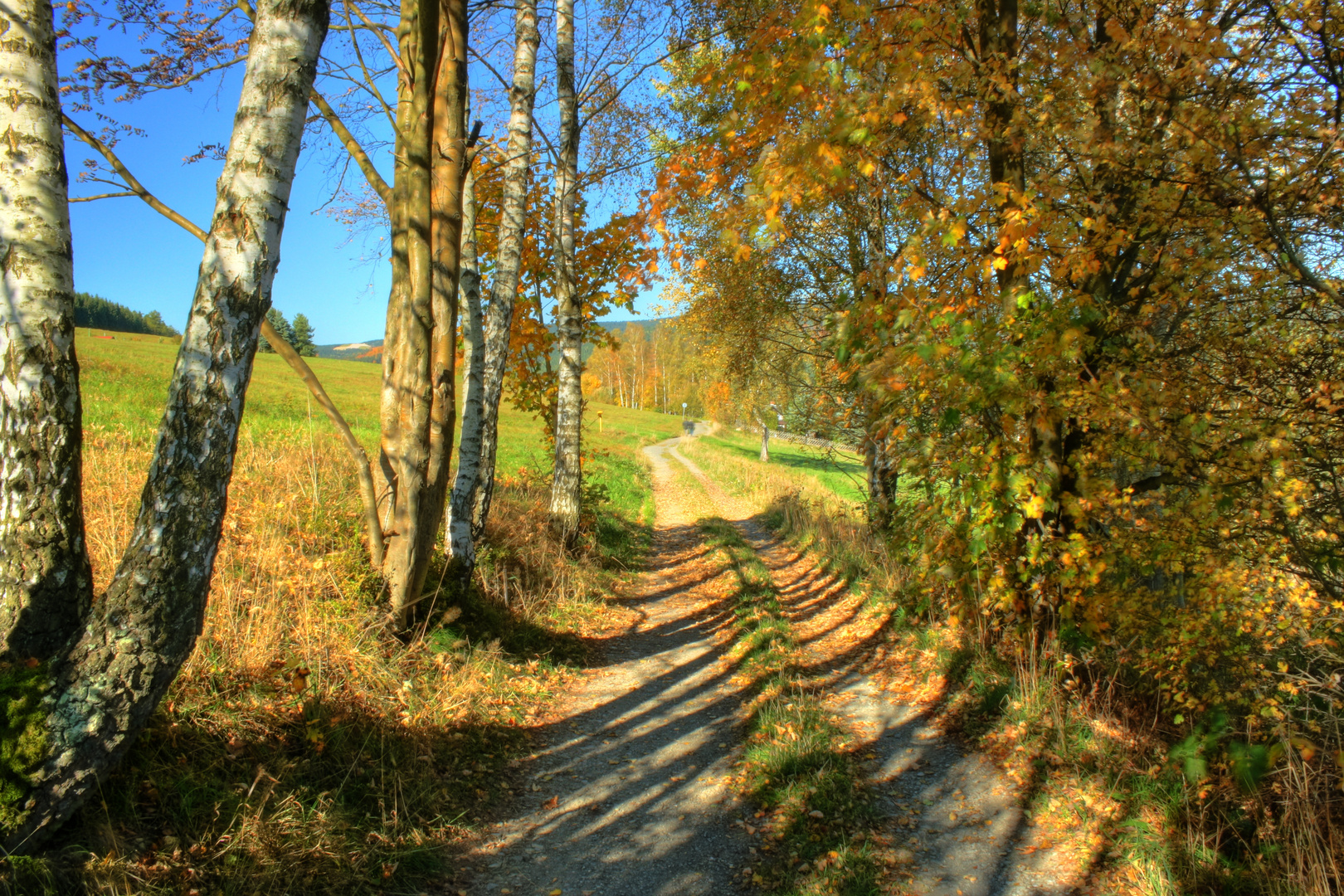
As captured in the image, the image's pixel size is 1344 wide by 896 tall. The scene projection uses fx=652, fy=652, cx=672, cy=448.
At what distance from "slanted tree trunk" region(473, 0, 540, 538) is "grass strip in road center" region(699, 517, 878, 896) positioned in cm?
377

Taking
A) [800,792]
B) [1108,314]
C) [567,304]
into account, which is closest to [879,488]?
[567,304]

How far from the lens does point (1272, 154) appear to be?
177 inches

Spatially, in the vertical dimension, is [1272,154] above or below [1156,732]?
above

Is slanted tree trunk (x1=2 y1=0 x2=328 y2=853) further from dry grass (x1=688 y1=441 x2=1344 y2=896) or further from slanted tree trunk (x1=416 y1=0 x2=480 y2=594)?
dry grass (x1=688 y1=441 x2=1344 y2=896)

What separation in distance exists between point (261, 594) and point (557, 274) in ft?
25.4

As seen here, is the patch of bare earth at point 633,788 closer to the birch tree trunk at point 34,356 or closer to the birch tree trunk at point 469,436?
the birch tree trunk at point 469,436

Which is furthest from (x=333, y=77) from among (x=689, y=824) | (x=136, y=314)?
(x=136, y=314)

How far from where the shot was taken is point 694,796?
455cm

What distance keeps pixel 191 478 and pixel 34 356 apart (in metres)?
0.79

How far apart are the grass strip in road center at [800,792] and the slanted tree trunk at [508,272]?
12.4 ft

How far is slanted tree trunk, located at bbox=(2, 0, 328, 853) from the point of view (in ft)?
9.30

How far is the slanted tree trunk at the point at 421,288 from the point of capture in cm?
527

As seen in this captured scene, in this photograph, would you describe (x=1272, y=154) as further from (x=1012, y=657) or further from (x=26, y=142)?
(x=26, y=142)

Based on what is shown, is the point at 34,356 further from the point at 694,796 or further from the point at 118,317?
the point at 118,317
